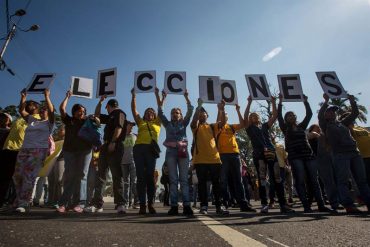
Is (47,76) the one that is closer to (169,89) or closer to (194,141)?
(169,89)

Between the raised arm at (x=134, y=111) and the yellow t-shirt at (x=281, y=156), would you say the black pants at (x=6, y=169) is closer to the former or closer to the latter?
the raised arm at (x=134, y=111)

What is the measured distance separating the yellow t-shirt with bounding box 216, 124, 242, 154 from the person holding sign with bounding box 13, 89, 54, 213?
11.2ft

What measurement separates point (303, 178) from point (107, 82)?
530cm

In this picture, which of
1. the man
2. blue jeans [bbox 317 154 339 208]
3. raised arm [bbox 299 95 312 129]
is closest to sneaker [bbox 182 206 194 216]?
the man

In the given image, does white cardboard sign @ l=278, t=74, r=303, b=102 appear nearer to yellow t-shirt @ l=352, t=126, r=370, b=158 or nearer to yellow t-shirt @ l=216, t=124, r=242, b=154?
yellow t-shirt @ l=352, t=126, r=370, b=158

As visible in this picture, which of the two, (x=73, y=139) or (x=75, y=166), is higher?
(x=73, y=139)

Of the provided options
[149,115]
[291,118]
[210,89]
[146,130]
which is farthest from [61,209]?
[291,118]

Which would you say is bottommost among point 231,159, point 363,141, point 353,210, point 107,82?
point 353,210

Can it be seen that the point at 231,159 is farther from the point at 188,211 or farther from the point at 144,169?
the point at 144,169

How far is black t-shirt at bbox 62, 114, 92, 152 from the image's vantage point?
6.23 metres

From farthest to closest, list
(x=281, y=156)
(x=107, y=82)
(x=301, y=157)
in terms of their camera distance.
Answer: (x=281, y=156) < (x=107, y=82) < (x=301, y=157)

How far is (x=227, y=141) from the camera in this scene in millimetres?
7027

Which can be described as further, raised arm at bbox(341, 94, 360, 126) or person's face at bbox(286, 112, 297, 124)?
person's face at bbox(286, 112, 297, 124)

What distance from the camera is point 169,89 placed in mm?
8141
